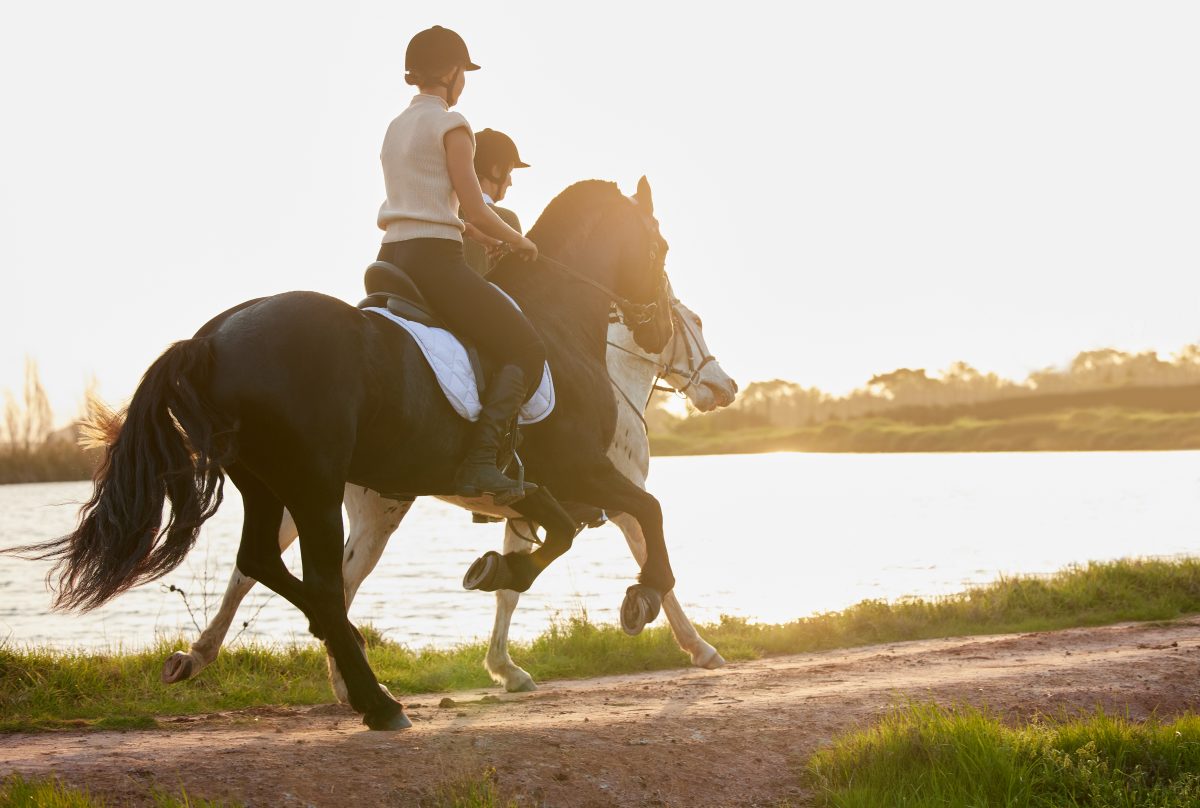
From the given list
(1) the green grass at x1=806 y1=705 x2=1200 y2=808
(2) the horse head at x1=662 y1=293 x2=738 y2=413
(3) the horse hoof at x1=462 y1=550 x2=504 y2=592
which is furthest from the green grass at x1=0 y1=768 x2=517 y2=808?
(2) the horse head at x1=662 y1=293 x2=738 y2=413

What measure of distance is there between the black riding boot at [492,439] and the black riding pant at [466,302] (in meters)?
0.11

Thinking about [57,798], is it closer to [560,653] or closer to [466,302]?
[466,302]

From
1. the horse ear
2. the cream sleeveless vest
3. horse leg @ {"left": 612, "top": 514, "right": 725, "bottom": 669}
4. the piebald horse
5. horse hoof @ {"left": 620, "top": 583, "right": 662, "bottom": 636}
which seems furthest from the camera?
horse leg @ {"left": 612, "top": 514, "right": 725, "bottom": 669}

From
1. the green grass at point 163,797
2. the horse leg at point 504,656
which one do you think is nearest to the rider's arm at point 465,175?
the green grass at point 163,797

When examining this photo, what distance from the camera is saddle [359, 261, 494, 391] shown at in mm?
6273

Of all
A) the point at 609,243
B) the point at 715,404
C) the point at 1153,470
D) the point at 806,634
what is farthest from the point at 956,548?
the point at 1153,470

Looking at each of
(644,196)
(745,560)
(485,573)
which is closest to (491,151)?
(644,196)

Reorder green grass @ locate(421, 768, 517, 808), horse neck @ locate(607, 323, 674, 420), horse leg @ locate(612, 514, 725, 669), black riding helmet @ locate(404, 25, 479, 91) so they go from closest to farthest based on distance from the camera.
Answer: green grass @ locate(421, 768, 517, 808), black riding helmet @ locate(404, 25, 479, 91), horse neck @ locate(607, 323, 674, 420), horse leg @ locate(612, 514, 725, 669)

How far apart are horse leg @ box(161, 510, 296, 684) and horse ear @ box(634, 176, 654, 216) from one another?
305 cm

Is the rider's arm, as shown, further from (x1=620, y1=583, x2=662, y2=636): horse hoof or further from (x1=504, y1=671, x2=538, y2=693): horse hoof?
(x1=504, y1=671, x2=538, y2=693): horse hoof

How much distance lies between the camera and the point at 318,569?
19.3 feet

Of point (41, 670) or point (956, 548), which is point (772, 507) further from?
point (41, 670)

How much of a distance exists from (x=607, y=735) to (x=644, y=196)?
12.1 ft

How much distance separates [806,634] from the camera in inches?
479
